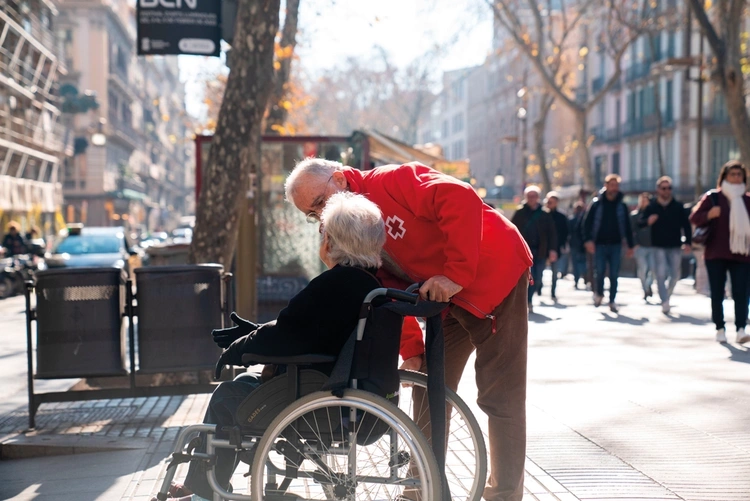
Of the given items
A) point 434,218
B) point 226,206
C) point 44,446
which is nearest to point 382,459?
point 434,218

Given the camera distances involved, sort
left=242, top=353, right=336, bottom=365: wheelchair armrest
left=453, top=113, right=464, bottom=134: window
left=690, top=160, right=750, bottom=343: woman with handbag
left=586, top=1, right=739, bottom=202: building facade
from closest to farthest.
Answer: left=242, top=353, right=336, bottom=365: wheelchair armrest
left=690, top=160, right=750, bottom=343: woman with handbag
left=586, top=1, right=739, bottom=202: building facade
left=453, top=113, right=464, bottom=134: window

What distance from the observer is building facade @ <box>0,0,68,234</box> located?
1892 inches

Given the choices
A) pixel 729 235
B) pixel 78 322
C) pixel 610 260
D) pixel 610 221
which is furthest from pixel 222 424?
pixel 610 260

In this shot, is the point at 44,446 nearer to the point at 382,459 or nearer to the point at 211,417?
the point at 211,417

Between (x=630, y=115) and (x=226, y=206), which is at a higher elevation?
(x=630, y=115)

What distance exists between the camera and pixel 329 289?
3877mm

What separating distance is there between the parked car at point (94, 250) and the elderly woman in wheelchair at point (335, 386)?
1819cm

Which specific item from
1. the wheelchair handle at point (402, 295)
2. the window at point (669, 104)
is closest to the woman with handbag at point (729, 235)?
the wheelchair handle at point (402, 295)

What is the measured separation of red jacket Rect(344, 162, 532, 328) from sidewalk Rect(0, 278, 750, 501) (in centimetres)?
117

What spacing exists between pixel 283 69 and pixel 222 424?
17.5m

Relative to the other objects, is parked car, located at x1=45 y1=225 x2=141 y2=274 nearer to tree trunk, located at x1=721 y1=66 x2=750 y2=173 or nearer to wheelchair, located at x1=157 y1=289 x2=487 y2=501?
tree trunk, located at x1=721 y1=66 x2=750 y2=173

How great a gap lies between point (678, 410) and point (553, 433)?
116cm

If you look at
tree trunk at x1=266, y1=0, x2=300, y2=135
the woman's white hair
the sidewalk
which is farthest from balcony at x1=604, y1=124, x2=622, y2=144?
the woman's white hair

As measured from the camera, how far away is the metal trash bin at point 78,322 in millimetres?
6684
